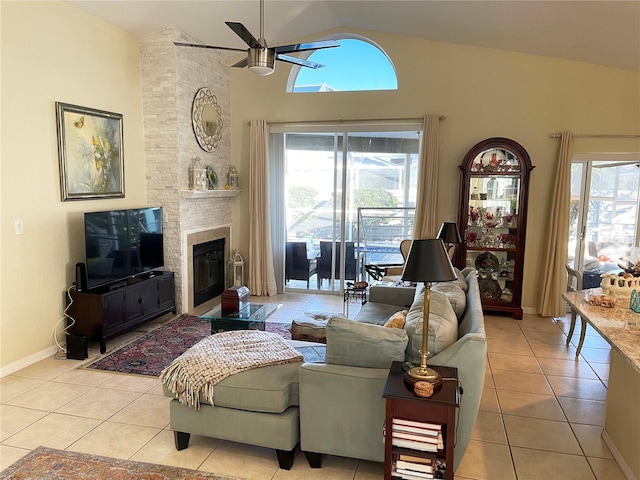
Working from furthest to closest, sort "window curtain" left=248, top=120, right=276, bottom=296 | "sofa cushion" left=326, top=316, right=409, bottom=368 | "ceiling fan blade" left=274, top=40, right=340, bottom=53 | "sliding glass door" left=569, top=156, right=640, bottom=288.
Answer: "window curtain" left=248, top=120, right=276, bottom=296, "sliding glass door" left=569, top=156, right=640, bottom=288, "ceiling fan blade" left=274, top=40, right=340, bottom=53, "sofa cushion" left=326, top=316, right=409, bottom=368

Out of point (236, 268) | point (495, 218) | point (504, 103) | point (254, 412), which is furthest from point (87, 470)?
point (504, 103)

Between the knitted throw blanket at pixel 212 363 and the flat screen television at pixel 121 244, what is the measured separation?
199cm

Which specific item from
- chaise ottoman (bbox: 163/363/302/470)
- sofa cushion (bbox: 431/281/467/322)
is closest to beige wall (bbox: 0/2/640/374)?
chaise ottoman (bbox: 163/363/302/470)

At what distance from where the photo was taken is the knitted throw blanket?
2643 millimetres

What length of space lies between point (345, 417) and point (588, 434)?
1787mm

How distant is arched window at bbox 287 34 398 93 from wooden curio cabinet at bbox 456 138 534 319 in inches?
64.2

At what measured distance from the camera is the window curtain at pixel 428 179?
593 centimetres

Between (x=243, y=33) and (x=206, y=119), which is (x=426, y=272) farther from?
(x=206, y=119)

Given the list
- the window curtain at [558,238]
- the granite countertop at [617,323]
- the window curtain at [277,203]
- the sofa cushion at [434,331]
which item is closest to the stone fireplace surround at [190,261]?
the window curtain at [277,203]

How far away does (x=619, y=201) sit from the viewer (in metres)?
5.71

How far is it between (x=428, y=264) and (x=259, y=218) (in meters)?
4.65

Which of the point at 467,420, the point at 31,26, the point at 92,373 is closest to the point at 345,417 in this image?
the point at 467,420

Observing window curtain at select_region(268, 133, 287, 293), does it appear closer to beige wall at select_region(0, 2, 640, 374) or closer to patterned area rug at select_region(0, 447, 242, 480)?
beige wall at select_region(0, 2, 640, 374)

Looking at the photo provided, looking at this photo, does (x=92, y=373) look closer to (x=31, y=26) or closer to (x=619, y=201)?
(x=31, y=26)
